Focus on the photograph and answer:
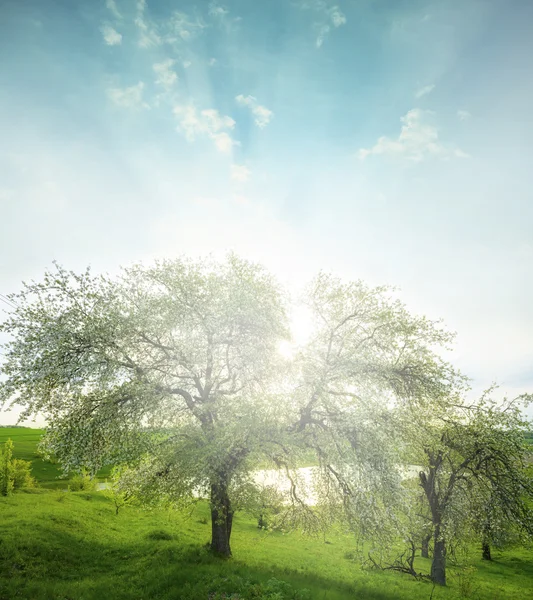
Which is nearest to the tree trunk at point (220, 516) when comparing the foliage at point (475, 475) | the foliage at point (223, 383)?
the foliage at point (223, 383)

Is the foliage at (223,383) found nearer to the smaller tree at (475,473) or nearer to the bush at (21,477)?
the smaller tree at (475,473)

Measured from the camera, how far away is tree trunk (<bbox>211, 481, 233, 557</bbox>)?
695 inches

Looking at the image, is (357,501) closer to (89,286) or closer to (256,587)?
Answer: (256,587)

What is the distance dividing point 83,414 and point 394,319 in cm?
1793

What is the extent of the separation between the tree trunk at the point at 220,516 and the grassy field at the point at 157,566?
0.92 m

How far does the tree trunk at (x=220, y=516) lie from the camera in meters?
17.7

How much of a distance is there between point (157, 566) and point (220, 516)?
4088 mm

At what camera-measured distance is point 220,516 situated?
19.1m

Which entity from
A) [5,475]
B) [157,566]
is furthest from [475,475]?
[5,475]

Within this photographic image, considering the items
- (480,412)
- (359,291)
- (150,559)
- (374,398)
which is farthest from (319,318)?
(150,559)

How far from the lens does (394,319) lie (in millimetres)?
18750

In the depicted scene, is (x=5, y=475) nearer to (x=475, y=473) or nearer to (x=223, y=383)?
(x=223, y=383)

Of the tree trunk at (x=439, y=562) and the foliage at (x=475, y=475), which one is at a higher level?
the foliage at (x=475, y=475)

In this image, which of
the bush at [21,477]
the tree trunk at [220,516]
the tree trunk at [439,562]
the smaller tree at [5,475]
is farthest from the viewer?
the bush at [21,477]
